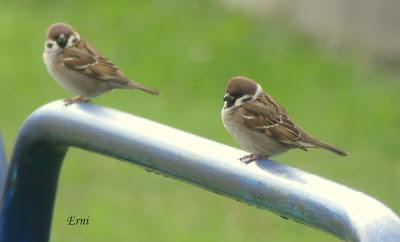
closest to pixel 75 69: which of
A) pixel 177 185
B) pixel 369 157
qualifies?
pixel 177 185

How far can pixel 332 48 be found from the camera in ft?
39.0

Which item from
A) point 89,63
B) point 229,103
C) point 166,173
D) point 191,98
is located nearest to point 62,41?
point 89,63

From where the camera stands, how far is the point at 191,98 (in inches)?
432

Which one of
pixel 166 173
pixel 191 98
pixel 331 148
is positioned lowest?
pixel 166 173

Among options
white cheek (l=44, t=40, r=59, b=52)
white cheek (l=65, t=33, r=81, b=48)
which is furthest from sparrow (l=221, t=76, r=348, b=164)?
white cheek (l=44, t=40, r=59, b=52)

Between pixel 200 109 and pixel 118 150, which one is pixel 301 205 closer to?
pixel 118 150

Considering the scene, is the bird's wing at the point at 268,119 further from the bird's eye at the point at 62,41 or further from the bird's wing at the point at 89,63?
the bird's eye at the point at 62,41

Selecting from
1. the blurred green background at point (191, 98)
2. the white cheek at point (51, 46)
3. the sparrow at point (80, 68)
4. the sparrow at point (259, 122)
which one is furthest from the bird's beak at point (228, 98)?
the blurred green background at point (191, 98)

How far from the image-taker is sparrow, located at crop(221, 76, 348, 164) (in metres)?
4.48

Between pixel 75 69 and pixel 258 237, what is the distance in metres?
3.19

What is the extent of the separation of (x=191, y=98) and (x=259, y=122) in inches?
252

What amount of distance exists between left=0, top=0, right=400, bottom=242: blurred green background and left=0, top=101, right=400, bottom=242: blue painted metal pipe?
4.50 metres

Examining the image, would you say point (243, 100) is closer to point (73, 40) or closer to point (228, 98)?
point (228, 98)

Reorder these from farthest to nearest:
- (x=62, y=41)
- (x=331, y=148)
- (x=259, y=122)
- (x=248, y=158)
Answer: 1. (x=62, y=41)
2. (x=259, y=122)
3. (x=331, y=148)
4. (x=248, y=158)
